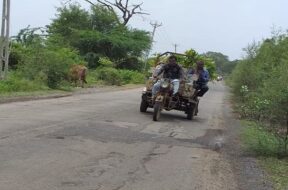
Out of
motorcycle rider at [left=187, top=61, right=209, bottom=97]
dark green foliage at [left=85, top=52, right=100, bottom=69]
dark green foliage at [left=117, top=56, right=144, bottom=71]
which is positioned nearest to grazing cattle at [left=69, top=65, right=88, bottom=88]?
motorcycle rider at [left=187, top=61, right=209, bottom=97]

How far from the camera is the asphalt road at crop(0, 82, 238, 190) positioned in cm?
762

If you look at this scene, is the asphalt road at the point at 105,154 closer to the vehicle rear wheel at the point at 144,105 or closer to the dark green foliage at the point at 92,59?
the vehicle rear wheel at the point at 144,105

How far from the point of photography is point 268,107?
11.6 meters

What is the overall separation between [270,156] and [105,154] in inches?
139

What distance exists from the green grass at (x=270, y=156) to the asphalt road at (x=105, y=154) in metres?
0.68

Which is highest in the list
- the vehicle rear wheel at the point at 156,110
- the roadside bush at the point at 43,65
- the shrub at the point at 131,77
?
the roadside bush at the point at 43,65

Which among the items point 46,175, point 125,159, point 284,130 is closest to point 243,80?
point 284,130

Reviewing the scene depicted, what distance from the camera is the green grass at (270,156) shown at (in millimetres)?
8975

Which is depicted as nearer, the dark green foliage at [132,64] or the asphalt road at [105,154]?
the asphalt road at [105,154]

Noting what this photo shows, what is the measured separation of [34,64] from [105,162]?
1913 centimetres

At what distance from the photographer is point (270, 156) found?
1118 centimetres

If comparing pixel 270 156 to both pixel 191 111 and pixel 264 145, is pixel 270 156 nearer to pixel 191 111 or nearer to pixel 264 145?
pixel 264 145

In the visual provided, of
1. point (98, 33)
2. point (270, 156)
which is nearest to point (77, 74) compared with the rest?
point (270, 156)

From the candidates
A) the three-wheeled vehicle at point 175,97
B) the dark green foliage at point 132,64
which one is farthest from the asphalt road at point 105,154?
the dark green foliage at point 132,64
